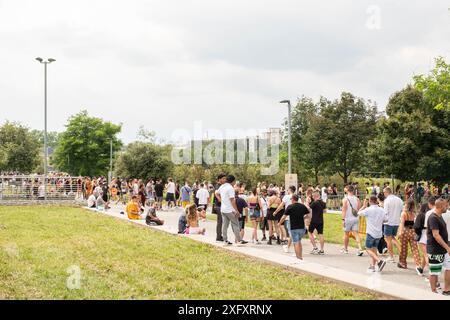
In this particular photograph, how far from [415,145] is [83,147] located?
5202 cm

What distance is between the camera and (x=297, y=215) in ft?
46.0

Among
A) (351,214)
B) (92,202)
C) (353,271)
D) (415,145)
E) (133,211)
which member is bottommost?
(353,271)

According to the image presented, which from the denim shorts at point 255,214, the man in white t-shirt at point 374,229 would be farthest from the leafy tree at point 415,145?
the man in white t-shirt at point 374,229

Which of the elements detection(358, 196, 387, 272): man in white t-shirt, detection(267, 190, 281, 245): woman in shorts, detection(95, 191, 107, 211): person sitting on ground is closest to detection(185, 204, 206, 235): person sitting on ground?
detection(267, 190, 281, 245): woman in shorts

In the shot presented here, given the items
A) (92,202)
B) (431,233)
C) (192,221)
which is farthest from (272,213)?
(92,202)

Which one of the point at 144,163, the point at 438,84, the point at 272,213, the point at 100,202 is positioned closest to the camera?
the point at 272,213

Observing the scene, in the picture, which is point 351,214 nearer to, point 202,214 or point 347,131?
point 202,214

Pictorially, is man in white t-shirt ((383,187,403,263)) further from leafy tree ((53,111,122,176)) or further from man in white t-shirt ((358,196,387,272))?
leafy tree ((53,111,122,176))

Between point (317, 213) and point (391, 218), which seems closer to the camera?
point (391, 218)

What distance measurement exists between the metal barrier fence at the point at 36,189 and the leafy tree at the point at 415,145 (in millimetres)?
21344

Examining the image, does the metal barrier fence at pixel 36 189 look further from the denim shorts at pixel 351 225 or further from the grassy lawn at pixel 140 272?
the denim shorts at pixel 351 225

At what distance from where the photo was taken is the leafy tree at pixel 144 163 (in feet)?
187
